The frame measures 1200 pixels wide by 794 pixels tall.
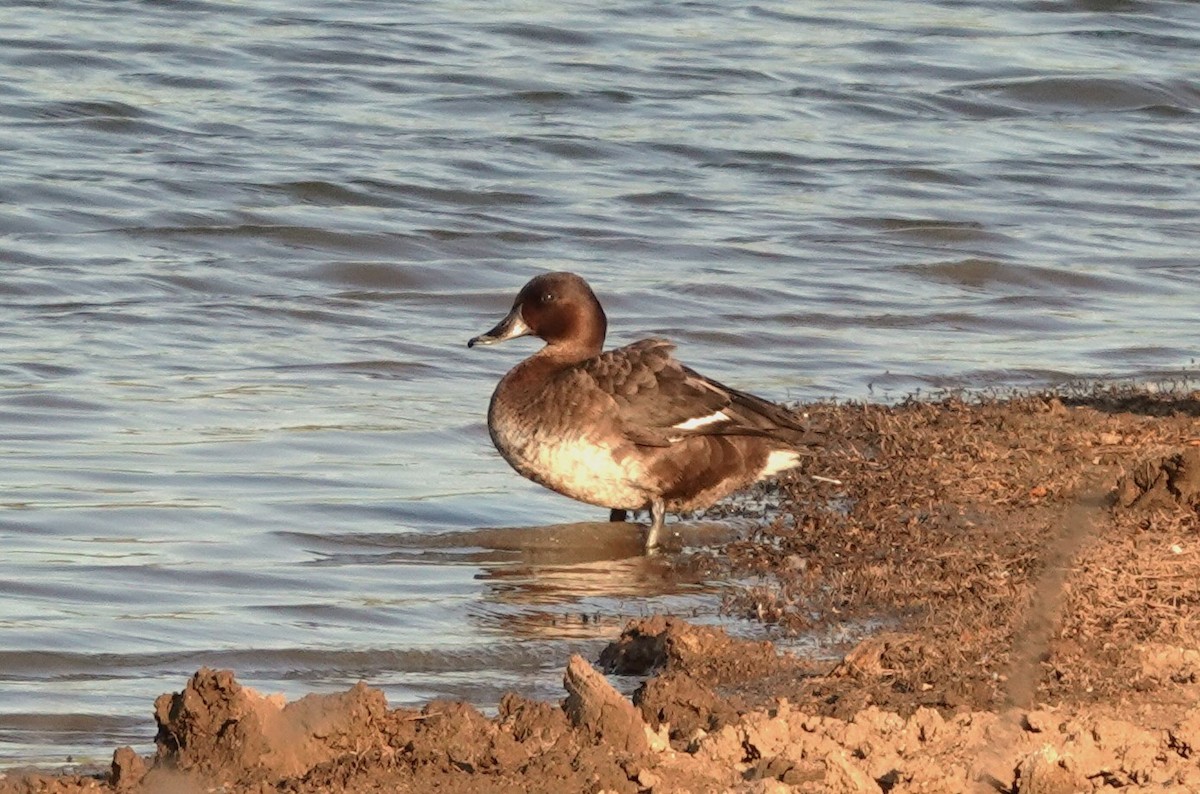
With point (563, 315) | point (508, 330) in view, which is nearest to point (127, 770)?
point (563, 315)

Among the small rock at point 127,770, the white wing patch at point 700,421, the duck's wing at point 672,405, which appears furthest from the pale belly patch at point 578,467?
the small rock at point 127,770

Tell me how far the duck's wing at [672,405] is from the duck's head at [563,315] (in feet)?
1.36

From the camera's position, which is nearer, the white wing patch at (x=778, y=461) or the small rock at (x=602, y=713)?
the small rock at (x=602, y=713)

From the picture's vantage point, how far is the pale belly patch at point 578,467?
793 cm

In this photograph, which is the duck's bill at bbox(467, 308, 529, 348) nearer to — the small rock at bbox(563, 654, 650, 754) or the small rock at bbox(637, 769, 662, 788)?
the small rock at bbox(563, 654, 650, 754)

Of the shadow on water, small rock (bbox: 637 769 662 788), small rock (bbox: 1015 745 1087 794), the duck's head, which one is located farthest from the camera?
the duck's head

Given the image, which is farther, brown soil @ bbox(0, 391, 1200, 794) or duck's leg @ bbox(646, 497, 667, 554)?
duck's leg @ bbox(646, 497, 667, 554)

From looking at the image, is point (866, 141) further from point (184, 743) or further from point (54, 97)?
point (184, 743)

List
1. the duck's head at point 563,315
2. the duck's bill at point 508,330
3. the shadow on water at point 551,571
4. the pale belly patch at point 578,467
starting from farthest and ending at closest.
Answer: the duck's bill at point 508,330
the duck's head at point 563,315
the pale belly patch at point 578,467
the shadow on water at point 551,571

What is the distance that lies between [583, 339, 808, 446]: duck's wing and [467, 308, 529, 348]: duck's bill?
0.65 m

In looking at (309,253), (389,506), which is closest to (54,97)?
(309,253)

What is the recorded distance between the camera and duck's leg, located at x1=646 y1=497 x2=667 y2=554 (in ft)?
26.1

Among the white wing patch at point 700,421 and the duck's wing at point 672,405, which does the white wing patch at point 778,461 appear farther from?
the white wing patch at point 700,421

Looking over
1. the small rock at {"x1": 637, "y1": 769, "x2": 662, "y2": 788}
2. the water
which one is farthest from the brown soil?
the water
